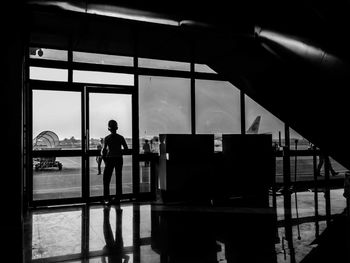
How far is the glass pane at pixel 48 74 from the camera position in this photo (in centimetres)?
585

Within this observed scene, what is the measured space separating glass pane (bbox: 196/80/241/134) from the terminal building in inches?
1.0

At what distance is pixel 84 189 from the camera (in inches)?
238

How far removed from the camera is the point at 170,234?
3.84m

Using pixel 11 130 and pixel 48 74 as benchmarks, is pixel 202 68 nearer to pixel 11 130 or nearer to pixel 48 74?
pixel 48 74

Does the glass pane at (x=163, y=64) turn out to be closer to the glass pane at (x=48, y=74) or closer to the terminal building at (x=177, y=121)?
the terminal building at (x=177, y=121)

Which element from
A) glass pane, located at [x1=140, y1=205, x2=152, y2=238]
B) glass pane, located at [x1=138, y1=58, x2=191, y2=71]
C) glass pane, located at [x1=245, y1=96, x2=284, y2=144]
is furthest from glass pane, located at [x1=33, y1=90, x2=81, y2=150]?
glass pane, located at [x1=245, y1=96, x2=284, y2=144]

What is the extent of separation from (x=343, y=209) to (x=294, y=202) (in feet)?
2.92

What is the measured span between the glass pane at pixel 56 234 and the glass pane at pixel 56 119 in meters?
1.39

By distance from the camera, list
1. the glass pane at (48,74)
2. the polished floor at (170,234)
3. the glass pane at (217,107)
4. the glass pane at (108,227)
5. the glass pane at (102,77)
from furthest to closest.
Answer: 1. the glass pane at (217,107)
2. the glass pane at (102,77)
3. the glass pane at (48,74)
4. the glass pane at (108,227)
5. the polished floor at (170,234)

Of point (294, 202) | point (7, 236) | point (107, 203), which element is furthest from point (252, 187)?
point (7, 236)

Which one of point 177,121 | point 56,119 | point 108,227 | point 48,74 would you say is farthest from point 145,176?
point 108,227

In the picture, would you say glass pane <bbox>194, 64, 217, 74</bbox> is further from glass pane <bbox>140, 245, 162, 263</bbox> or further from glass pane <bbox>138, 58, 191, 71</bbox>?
glass pane <bbox>140, 245, 162, 263</bbox>

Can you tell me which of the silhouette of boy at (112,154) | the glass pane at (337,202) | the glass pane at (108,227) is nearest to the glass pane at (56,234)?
the glass pane at (108,227)

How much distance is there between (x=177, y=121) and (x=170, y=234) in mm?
3454
